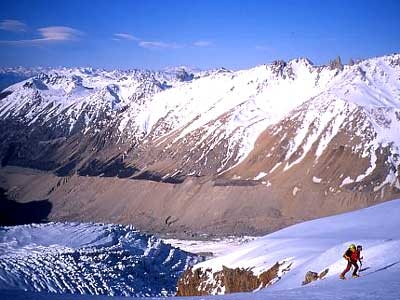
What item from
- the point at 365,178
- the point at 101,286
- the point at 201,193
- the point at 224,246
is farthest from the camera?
the point at 201,193

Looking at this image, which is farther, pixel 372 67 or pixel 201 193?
pixel 372 67

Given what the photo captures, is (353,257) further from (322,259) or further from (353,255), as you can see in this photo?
(322,259)

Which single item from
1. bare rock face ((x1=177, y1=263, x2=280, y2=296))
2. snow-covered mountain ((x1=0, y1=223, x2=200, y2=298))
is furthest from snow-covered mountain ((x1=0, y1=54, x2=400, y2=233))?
bare rock face ((x1=177, y1=263, x2=280, y2=296))

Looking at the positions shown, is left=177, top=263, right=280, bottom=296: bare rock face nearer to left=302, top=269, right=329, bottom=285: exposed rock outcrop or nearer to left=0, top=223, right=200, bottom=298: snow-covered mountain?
left=302, top=269, right=329, bottom=285: exposed rock outcrop

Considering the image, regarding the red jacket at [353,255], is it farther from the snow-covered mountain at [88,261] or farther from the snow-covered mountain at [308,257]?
the snow-covered mountain at [88,261]

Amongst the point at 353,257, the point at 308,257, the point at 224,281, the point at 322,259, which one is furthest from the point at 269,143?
the point at 353,257

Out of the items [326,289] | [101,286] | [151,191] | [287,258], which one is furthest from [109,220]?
[326,289]

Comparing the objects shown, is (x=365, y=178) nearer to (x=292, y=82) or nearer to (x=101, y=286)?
(x=292, y=82)

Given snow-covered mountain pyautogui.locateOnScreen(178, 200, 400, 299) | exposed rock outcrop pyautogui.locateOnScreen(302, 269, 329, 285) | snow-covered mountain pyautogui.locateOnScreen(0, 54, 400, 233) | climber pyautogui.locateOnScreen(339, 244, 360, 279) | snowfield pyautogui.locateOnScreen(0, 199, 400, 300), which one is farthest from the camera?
snow-covered mountain pyautogui.locateOnScreen(0, 54, 400, 233)
